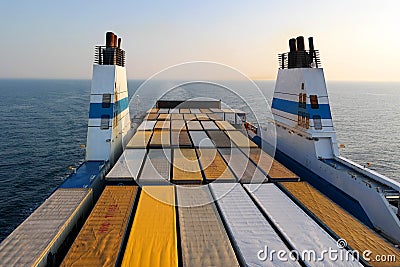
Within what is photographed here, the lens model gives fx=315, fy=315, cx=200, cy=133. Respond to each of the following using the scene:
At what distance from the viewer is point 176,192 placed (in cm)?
959

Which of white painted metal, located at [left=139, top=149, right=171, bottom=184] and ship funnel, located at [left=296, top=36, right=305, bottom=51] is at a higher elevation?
ship funnel, located at [left=296, top=36, right=305, bottom=51]

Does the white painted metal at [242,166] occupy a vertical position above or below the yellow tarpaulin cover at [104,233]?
above

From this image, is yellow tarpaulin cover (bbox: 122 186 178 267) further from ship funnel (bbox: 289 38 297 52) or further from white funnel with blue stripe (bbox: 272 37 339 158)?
ship funnel (bbox: 289 38 297 52)

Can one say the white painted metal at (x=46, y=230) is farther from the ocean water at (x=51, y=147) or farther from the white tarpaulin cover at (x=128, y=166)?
the ocean water at (x=51, y=147)

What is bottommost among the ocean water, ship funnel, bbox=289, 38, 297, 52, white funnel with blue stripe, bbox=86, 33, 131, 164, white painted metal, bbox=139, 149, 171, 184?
the ocean water

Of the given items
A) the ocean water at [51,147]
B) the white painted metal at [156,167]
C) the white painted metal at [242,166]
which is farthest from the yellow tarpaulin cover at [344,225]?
the white painted metal at [156,167]

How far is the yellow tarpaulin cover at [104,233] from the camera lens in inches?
235

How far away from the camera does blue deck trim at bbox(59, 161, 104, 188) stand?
10.5 meters

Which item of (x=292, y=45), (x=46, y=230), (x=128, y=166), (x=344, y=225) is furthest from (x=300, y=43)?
(x=46, y=230)

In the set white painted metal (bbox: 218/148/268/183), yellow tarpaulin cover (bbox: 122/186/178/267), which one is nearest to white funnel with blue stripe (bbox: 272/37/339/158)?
white painted metal (bbox: 218/148/268/183)

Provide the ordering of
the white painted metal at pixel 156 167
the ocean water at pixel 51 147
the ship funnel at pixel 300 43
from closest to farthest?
the white painted metal at pixel 156 167
the ship funnel at pixel 300 43
the ocean water at pixel 51 147

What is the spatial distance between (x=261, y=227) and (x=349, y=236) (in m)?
1.91

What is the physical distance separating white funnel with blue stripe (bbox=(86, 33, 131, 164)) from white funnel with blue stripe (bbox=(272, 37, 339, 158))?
8595 millimetres

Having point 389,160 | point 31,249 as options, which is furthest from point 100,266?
point 389,160
